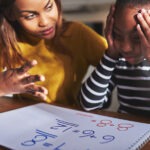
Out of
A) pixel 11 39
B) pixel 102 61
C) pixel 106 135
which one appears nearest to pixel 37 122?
pixel 106 135

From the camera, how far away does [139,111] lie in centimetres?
74

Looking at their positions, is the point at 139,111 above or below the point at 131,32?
below

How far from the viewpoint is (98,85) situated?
75cm

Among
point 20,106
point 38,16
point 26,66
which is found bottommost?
point 20,106

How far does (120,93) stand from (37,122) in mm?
326

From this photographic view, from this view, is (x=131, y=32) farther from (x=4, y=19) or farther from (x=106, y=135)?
(x=4, y=19)

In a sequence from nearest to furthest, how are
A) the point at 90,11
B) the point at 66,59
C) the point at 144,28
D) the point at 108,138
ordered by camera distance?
the point at 108,138 → the point at 144,28 → the point at 66,59 → the point at 90,11

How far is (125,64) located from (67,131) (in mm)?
339

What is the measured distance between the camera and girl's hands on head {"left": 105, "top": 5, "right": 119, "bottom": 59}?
659 mm

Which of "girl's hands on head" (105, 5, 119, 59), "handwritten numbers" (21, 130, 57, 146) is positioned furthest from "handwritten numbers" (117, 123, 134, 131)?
"girl's hands on head" (105, 5, 119, 59)

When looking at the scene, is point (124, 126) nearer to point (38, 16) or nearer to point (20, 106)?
point (20, 106)

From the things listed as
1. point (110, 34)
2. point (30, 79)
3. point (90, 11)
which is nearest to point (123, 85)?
point (110, 34)

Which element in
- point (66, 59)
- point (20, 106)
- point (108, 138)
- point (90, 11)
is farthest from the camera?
point (90, 11)

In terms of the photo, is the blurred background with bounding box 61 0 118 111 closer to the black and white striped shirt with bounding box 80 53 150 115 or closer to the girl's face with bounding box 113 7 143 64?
the black and white striped shirt with bounding box 80 53 150 115
